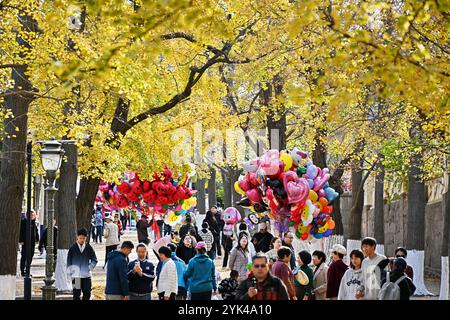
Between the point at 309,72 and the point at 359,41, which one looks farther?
the point at 309,72

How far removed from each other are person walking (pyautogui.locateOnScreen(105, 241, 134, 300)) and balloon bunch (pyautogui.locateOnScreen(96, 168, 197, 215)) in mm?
17202

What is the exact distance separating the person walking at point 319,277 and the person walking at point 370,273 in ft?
6.06

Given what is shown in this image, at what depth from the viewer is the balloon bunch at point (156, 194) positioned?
3528cm

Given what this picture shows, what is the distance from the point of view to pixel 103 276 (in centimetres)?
3139

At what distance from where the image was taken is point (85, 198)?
86.0 ft

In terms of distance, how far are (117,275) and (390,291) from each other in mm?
5140

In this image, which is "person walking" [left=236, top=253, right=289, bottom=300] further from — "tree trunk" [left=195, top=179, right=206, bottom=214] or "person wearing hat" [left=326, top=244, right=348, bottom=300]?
"tree trunk" [left=195, top=179, right=206, bottom=214]

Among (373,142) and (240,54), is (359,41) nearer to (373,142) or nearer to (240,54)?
(373,142)

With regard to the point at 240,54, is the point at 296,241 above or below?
below

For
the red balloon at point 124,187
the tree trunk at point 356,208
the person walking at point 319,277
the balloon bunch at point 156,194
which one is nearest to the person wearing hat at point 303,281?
the person walking at point 319,277

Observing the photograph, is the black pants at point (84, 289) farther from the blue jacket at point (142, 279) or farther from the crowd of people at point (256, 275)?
the blue jacket at point (142, 279)

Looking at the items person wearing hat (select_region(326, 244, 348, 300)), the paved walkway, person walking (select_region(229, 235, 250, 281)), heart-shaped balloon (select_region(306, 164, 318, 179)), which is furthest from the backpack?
the paved walkway

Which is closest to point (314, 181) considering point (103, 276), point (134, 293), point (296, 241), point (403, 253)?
point (296, 241)
